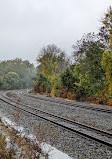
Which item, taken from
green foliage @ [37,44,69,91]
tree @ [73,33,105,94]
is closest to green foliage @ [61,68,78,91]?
tree @ [73,33,105,94]

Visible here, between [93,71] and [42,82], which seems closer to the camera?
[93,71]

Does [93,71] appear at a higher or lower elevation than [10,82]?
higher

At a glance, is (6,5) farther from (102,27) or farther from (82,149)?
(82,149)

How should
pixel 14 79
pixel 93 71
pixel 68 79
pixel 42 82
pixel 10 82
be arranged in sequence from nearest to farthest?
pixel 93 71 → pixel 68 79 → pixel 42 82 → pixel 10 82 → pixel 14 79

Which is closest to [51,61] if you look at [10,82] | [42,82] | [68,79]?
[42,82]

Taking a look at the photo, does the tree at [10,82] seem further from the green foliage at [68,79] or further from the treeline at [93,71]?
the green foliage at [68,79]

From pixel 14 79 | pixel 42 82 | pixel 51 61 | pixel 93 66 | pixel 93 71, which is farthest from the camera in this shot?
pixel 14 79

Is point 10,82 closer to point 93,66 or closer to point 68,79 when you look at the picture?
point 68,79

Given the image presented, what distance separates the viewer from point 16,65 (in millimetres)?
75250

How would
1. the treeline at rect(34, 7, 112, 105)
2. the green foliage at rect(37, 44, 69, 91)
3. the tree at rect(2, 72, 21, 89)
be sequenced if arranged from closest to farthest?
1. the treeline at rect(34, 7, 112, 105)
2. the green foliage at rect(37, 44, 69, 91)
3. the tree at rect(2, 72, 21, 89)

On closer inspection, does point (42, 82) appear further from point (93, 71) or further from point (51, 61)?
point (93, 71)

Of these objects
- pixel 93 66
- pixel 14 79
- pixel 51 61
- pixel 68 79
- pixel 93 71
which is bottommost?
pixel 68 79

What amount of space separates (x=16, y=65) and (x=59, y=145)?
72.9 metres

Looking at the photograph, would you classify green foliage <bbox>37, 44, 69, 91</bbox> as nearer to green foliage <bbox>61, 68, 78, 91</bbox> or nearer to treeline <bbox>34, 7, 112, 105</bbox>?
treeline <bbox>34, 7, 112, 105</bbox>
